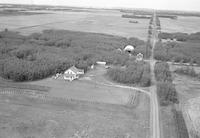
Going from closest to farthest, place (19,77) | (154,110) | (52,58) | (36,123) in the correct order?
1. (36,123)
2. (154,110)
3. (19,77)
4. (52,58)

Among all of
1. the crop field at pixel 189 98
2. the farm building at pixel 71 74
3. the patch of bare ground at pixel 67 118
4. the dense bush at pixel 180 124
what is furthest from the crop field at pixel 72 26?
the patch of bare ground at pixel 67 118

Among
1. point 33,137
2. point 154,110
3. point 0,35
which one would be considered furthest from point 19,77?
point 0,35

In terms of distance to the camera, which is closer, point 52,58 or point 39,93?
point 39,93

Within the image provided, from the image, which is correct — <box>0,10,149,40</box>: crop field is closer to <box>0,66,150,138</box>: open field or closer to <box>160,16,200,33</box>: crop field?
<box>160,16,200,33</box>: crop field

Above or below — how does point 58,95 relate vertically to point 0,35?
below

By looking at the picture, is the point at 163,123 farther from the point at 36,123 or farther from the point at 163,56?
the point at 163,56

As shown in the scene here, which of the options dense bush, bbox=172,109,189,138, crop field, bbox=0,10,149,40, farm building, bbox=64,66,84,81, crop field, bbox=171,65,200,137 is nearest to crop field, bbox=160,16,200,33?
crop field, bbox=0,10,149,40

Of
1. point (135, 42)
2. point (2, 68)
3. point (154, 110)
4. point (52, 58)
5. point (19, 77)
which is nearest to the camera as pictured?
point (154, 110)

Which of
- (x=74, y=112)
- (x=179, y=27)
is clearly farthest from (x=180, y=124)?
(x=179, y=27)
